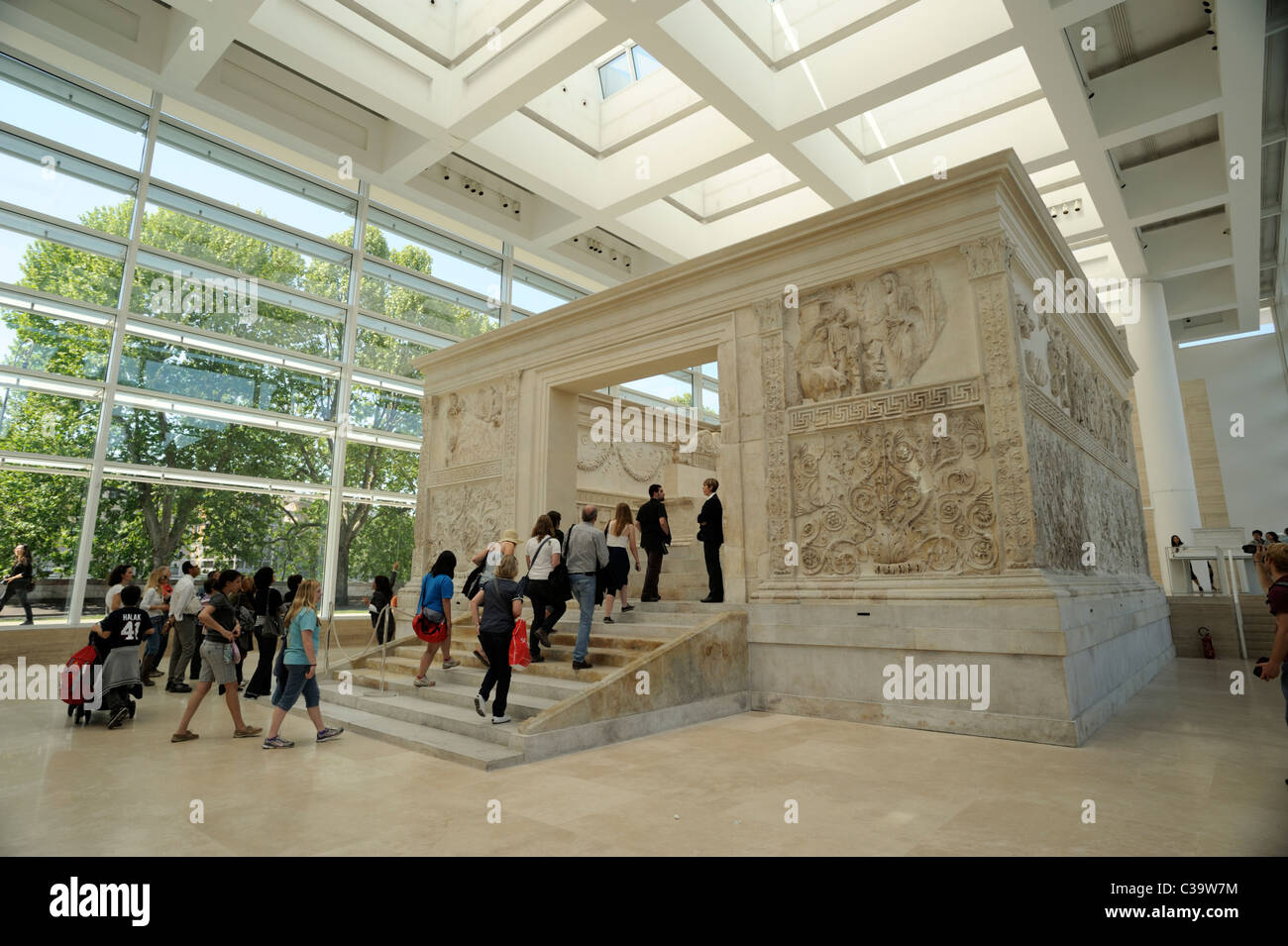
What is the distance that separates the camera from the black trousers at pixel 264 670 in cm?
820

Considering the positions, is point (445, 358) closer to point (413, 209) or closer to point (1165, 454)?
point (413, 209)

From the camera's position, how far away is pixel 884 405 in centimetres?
752

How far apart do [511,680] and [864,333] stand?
561 centimetres

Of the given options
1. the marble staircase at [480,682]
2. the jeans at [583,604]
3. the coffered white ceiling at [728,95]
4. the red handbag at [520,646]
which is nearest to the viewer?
the marble staircase at [480,682]

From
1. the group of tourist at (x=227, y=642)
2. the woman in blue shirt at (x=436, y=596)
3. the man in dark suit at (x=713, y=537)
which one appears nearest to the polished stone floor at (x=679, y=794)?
the group of tourist at (x=227, y=642)

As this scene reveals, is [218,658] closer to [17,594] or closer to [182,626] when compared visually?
[182,626]

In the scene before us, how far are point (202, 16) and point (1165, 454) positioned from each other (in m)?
23.1

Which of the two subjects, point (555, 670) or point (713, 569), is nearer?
point (555, 670)

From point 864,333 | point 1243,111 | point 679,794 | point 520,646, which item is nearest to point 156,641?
point 520,646

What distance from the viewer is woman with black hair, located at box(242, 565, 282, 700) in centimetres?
791

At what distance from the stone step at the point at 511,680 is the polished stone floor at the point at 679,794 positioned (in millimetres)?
1096

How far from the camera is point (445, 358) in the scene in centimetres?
1338

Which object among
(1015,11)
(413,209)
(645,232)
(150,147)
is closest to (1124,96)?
(1015,11)

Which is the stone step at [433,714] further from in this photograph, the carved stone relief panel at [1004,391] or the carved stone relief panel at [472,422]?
the carved stone relief panel at [472,422]
